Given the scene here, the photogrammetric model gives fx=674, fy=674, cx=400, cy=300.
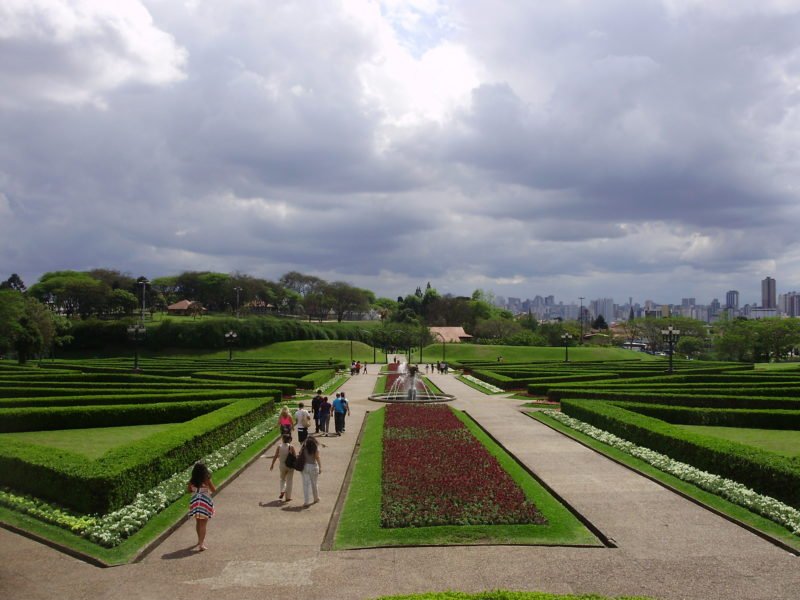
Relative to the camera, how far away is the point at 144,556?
9969mm

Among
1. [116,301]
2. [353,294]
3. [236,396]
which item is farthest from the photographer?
[353,294]

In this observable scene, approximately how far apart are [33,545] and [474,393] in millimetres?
27486

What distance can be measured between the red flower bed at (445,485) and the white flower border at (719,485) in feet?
12.7

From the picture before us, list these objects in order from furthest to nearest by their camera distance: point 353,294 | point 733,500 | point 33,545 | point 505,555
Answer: point 353,294 → point 733,500 → point 33,545 → point 505,555

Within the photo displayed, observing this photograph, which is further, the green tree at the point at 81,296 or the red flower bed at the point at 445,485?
the green tree at the point at 81,296

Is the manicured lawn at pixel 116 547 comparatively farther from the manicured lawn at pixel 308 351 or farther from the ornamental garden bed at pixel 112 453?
the manicured lawn at pixel 308 351

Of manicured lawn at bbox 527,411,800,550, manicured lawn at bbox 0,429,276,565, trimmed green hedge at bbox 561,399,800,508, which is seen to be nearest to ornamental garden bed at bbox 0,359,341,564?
manicured lawn at bbox 0,429,276,565

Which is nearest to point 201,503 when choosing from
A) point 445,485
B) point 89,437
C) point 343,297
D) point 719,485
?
point 445,485

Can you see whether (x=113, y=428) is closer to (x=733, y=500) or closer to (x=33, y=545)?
(x=33, y=545)

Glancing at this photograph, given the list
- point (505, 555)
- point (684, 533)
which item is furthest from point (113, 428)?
point (684, 533)

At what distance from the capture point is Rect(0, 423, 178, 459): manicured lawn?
1800cm

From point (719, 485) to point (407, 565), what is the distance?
24.6ft

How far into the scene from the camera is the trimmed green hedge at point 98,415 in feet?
69.1

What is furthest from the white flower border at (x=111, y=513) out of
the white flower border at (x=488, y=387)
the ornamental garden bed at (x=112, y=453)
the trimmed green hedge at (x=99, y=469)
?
the white flower border at (x=488, y=387)
